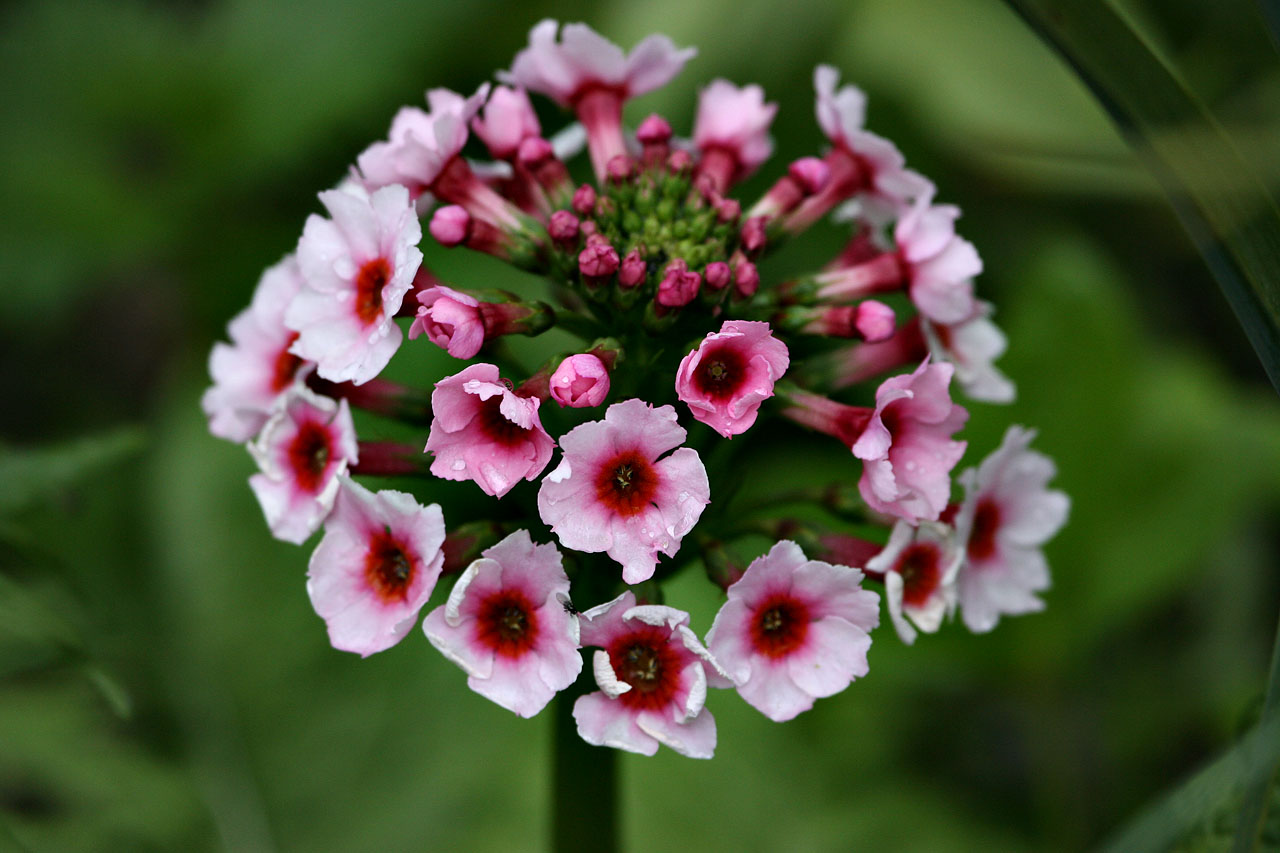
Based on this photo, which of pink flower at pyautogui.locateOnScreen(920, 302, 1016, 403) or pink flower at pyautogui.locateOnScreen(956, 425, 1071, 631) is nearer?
pink flower at pyautogui.locateOnScreen(956, 425, 1071, 631)

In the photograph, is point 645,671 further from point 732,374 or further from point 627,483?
point 732,374

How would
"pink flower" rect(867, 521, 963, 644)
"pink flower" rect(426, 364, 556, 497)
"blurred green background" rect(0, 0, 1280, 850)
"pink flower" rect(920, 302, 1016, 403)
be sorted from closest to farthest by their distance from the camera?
"pink flower" rect(426, 364, 556, 497) < "pink flower" rect(867, 521, 963, 644) < "pink flower" rect(920, 302, 1016, 403) < "blurred green background" rect(0, 0, 1280, 850)

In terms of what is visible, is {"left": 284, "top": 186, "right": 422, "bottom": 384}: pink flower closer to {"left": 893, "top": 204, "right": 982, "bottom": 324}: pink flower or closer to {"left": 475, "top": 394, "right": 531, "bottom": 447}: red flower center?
{"left": 475, "top": 394, "right": 531, "bottom": 447}: red flower center

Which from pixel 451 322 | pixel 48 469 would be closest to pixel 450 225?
pixel 451 322

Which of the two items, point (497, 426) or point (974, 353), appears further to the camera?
point (974, 353)

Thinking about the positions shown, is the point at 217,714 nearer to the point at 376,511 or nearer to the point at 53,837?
the point at 53,837

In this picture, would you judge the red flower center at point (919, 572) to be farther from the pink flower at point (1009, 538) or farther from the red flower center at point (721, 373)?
the red flower center at point (721, 373)

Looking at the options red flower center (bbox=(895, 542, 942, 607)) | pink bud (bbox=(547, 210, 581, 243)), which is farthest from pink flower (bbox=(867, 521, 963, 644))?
pink bud (bbox=(547, 210, 581, 243))
